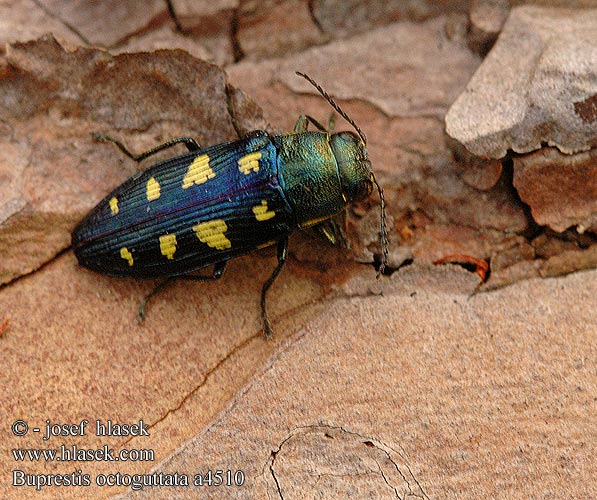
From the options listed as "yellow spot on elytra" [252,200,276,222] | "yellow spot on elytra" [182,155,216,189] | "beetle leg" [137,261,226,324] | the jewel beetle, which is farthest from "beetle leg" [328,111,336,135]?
"beetle leg" [137,261,226,324]

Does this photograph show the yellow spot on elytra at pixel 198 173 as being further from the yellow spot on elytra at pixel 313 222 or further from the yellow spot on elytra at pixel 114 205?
the yellow spot on elytra at pixel 313 222

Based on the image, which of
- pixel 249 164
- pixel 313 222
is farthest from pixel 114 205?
pixel 313 222

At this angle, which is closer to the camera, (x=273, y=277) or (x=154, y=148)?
(x=273, y=277)

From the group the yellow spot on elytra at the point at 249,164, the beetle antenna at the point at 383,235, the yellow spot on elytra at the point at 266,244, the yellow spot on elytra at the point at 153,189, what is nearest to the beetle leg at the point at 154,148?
the yellow spot on elytra at the point at 153,189

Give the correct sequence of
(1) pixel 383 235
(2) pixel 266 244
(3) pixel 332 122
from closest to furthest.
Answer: (1) pixel 383 235, (2) pixel 266 244, (3) pixel 332 122

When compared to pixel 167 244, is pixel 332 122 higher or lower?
higher

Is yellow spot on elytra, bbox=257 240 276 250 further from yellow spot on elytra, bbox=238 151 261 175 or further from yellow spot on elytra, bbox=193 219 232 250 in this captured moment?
yellow spot on elytra, bbox=238 151 261 175

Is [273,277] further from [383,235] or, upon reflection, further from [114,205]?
[114,205]
